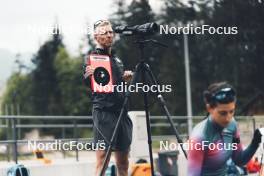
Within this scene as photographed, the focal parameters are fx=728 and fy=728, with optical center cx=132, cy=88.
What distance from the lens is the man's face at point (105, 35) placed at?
14.1ft

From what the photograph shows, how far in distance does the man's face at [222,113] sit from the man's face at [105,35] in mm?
991

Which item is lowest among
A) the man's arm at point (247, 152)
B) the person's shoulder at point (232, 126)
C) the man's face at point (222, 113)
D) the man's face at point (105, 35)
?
the man's arm at point (247, 152)

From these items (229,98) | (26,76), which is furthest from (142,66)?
(26,76)

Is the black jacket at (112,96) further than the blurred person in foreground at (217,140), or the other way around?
the black jacket at (112,96)

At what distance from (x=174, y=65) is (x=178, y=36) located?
0.37 meters

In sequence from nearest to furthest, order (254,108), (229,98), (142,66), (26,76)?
(229,98)
(142,66)
(254,108)
(26,76)

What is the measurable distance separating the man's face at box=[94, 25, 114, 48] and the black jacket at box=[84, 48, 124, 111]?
4 centimetres

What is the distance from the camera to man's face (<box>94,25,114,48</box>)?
169 inches

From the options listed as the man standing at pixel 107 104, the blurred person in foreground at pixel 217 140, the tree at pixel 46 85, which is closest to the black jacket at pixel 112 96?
the man standing at pixel 107 104

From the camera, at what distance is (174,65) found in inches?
224

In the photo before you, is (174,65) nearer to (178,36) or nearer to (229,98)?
(178,36)

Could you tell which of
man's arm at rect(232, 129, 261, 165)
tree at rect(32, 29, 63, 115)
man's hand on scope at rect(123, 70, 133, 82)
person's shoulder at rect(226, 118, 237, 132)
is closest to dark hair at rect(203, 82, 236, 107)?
person's shoulder at rect(226, 118, 237, 132)

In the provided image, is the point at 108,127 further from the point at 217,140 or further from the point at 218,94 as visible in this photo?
the point at 218,94

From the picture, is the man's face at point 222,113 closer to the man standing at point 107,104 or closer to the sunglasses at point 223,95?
the sunglasses at point 223,95
